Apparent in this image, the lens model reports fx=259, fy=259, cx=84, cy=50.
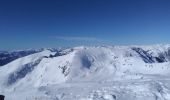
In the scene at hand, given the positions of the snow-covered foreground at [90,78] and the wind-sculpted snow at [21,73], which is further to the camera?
the wind-sculpted snow at [21,73]

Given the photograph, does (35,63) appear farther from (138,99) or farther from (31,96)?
(138,99)

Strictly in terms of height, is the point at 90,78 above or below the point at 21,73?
above

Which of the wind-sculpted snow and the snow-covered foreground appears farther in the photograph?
the wind-sculpted snow

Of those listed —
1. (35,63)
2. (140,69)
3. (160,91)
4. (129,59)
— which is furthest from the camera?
(35,63)

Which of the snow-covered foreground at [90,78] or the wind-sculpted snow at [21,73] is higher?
the snow-covered foreground at [90,78]

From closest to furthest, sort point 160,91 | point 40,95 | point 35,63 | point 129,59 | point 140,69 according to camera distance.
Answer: point 160,91 → point 40,95 → point 140,69 → point 129,59 → point 35,63

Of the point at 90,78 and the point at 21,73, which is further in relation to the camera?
the point at 21,73

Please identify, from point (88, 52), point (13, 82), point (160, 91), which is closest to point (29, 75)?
point (13, 82)

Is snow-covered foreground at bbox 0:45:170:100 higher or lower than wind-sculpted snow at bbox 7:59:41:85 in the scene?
higher
